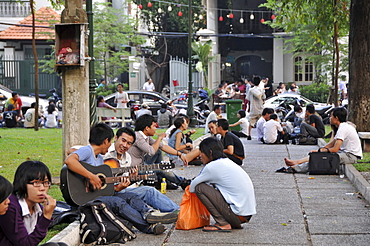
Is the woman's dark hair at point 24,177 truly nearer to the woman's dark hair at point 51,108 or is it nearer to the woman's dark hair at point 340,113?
the woman's dark hair at point 340,113

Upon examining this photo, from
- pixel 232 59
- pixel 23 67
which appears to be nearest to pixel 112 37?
pixel 23 67

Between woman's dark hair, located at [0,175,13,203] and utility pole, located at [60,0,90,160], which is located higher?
utility pole, located at [60,0,90,160]

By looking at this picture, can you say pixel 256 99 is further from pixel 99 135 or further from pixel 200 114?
pixel 99 135

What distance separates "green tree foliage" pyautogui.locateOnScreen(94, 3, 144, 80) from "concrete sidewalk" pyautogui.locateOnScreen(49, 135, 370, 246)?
23.0 metres

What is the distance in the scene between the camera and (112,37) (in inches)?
1345

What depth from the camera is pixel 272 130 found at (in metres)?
17.5

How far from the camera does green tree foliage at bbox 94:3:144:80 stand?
3412 centimetres

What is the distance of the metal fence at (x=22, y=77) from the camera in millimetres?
36750

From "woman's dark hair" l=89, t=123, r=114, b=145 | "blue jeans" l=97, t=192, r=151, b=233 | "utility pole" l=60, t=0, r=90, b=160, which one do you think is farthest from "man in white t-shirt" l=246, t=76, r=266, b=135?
"woman's dark hair" l=89, t=123, r=114, b=145

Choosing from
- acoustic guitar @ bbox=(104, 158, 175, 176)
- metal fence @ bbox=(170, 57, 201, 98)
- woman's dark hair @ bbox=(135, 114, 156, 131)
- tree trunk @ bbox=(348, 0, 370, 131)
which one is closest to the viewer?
acoustic guitar @ bbox=(104, 158, 175, 176)

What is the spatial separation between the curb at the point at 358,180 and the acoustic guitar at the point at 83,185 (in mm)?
3884

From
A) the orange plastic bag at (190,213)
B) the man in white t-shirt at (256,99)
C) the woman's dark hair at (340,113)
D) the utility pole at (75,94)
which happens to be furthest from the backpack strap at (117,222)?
the man in white t-shirt at (256,99)

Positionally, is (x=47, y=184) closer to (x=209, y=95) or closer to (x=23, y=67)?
(x=209, y=95)

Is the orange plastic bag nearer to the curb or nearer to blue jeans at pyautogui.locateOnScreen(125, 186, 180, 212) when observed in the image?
blue jeans at pyautogui.locateOnScreen(125, 186, 180, 212)
